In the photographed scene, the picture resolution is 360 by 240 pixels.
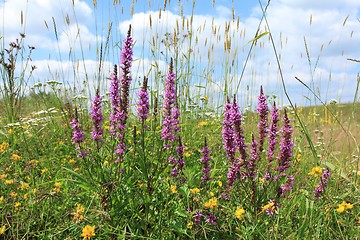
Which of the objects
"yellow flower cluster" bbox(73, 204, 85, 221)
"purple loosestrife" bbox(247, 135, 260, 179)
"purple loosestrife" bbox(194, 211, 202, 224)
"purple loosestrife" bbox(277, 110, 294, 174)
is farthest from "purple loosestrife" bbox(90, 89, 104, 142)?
"purple loosestrife" bbox(277, 110, 294, 174)

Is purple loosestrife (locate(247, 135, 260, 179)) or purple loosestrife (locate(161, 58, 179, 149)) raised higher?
purple loosestrife (locate(161, 58, 179, 149))

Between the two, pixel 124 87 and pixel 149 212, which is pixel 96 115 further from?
pixel 149 212

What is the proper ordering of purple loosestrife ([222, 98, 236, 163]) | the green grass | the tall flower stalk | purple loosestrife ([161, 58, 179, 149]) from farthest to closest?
purple loosestrife ([161, 58, 179, 149]) → the tall flower stalk → purple loosestrife ([222, 98, 236, 163]) → the green grass

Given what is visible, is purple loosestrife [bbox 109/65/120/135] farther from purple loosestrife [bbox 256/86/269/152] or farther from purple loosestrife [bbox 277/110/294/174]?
purple loosestrife [bbox 277/110/294/174]


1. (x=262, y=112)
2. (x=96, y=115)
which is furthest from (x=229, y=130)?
(x=96, y=115)

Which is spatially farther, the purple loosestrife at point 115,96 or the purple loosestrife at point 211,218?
the purple loosestrife at point 115,96

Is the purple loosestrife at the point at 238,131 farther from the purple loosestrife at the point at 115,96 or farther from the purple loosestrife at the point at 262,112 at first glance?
the purple loosestrife at the point at 115,96

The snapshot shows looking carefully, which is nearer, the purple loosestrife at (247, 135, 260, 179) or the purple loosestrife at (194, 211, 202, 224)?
the purple loosestrife at (194, 211, 202, 224)

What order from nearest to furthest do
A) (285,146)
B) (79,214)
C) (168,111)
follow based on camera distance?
(79,214) → (285,146) → (168,111)

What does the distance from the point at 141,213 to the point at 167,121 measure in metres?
0.54

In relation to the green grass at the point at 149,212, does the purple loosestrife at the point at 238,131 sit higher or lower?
higher

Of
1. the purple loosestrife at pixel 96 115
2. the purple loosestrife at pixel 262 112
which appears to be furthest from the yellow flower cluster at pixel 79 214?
the purple loosestrife at pixel 262 112

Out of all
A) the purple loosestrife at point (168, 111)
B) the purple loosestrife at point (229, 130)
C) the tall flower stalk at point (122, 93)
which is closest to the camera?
the purple loosestrife at point (229, 130)

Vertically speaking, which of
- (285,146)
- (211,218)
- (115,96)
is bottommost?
(211,218)
